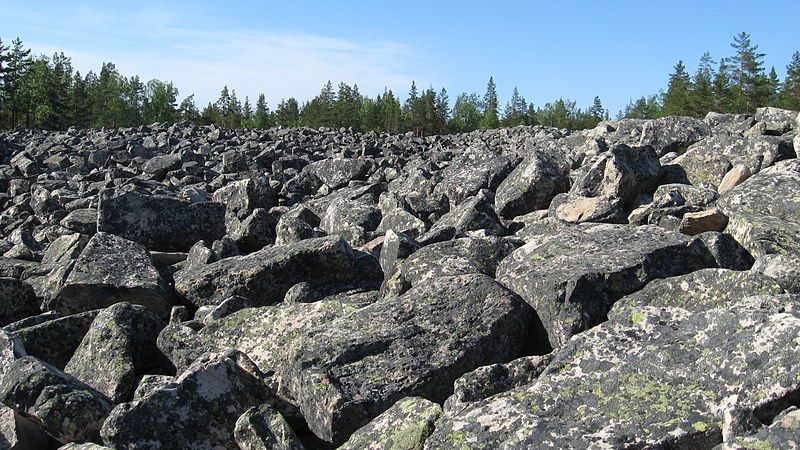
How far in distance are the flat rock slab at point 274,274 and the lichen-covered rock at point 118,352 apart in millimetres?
1216

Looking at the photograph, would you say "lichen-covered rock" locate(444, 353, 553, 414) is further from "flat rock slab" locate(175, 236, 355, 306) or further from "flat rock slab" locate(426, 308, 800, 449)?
"flat rock slab" locate(175, 236, 355, 306)

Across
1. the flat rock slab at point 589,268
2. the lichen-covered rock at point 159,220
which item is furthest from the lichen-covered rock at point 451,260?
the lichen-covered rock at point 159,220

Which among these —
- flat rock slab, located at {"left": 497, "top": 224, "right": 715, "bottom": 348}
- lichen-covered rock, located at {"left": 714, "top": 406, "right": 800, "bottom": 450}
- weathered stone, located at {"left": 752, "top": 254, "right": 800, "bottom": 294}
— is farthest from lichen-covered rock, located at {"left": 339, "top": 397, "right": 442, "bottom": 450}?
weathered stone, located at {"left": 752, "top": 254, "right": 800, "bottom": 294}

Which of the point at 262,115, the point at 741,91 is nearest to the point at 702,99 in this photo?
the point at 741,91

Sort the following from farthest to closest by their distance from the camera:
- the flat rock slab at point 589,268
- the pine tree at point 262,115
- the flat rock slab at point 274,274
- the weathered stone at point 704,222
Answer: the pine tree at point 262,115, the flat rock slab at point 274,274, the weathered stone at point 704,222, the flat rock slab at point 589,268

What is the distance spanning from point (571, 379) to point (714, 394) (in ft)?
3.07

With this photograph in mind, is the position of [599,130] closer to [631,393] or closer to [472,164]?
[472,164]

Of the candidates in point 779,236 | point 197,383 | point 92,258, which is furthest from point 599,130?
point 197,383

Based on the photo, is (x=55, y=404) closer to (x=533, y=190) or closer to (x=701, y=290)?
(x=701, y=290)

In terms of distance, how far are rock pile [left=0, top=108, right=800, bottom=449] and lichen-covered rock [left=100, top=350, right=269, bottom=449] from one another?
0.02 m

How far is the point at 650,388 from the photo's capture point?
4.51 meters

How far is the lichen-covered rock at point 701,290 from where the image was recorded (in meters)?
5.45

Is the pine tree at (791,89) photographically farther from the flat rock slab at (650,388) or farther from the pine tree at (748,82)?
the flat rock slab at (650,388)

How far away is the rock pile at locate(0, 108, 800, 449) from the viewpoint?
444cm
